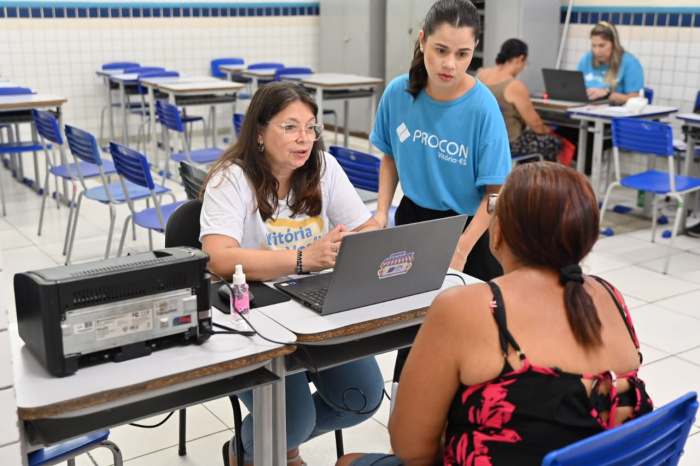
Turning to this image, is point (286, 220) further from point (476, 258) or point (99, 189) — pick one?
point (99, 189)

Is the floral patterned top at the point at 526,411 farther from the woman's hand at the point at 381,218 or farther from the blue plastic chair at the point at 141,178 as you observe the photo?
the blue plastic chair at the point at 141,178

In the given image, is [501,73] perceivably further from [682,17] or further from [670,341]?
[670,341]

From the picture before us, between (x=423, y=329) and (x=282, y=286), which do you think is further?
(x=282, y=286)

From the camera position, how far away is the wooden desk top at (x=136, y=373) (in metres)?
1.46

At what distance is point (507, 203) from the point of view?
138 centimetres

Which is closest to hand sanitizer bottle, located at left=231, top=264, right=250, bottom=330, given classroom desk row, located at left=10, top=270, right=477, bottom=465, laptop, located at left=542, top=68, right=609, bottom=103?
classroom desk row, located at left=10, top=270, right=477, bottom=465

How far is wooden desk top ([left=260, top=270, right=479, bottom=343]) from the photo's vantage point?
1.81 meters

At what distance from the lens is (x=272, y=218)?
2.27 m

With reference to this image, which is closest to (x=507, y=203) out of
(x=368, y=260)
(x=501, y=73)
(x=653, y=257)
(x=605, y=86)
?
(x=368, y=260)

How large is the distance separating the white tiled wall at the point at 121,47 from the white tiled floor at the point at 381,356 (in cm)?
158

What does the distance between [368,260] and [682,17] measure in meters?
5.59

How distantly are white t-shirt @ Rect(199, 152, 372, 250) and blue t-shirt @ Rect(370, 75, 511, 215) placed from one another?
0.94ft

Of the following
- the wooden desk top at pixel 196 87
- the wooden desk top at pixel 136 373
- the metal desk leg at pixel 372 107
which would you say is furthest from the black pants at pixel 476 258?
the metal desk leg at pixel 372 107

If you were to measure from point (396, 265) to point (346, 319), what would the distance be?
0.19 meters
